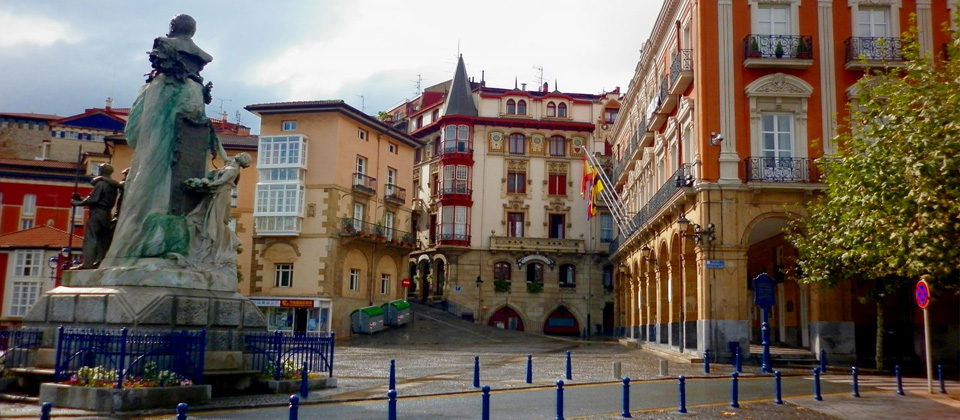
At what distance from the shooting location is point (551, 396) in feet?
48.9

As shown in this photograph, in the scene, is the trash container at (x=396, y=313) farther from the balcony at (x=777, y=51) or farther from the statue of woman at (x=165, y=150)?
the statue of woman at (x=165, y=150)

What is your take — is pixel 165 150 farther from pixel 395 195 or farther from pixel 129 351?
pixel 395 195

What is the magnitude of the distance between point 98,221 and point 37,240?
3439 cm

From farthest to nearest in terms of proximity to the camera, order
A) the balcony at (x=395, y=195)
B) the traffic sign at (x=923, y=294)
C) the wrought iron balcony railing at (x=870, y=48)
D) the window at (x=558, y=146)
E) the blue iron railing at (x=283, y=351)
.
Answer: the window at (x=558, y=146) < the balcony at (x=395, y=195) < the wrought iron balcony railing at (x=870, y=48) < the traffic sign at (x=923, y=294) < the blue iron railing at (x=283, y=351)

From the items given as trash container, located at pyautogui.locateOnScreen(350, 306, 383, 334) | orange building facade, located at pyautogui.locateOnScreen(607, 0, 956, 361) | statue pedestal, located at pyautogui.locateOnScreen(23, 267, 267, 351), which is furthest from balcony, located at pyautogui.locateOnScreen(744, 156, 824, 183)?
trash container, located at pyautogui.locateOnScreen(350, 306, 383, 334)

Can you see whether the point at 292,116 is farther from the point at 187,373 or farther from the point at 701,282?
the point at 187,373

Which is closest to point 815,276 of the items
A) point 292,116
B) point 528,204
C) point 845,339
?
point 845,339

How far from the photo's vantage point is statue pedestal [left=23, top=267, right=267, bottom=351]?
40.9ft

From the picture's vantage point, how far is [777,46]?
25.3 m

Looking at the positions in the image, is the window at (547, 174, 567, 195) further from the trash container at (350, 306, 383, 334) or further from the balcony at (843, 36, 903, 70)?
the balcony at (843, 36, 903, 70)

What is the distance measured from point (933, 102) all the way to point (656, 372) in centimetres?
991

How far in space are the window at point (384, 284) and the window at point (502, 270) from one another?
9012 mm

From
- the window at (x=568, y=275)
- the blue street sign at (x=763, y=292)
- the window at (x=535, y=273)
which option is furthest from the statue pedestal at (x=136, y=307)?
the window at (x=568, y=275)

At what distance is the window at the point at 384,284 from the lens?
4824cm
